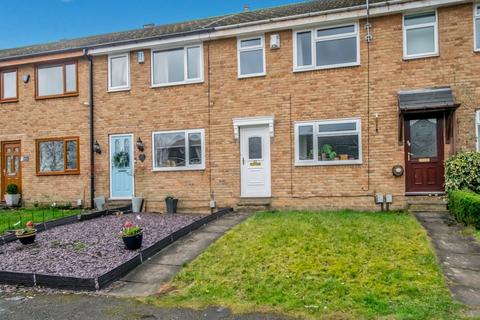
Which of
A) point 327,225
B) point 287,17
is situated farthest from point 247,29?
point 327,225

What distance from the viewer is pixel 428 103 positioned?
9.50 meters

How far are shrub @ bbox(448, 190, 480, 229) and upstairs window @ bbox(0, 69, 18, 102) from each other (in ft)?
47.7

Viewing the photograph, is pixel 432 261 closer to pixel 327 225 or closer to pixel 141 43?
pixel 327 225

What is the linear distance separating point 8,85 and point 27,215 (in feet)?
18.7

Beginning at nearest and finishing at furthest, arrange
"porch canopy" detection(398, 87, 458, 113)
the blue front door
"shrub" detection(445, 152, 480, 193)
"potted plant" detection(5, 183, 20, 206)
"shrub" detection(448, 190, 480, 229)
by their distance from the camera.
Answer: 1. "shrub" detection(448, 190, 480, 229)
2. "shrub" detection(445, 152, 480, 193)
3. "porch canopy" detection(398, 87, 458, 113)
4. the blue front door
5. "potted plant" detection(5, 183, 20, 206)

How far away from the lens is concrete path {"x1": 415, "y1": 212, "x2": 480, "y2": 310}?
489 cm

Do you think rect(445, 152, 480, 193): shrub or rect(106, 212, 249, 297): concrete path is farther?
rect(445, 152, 480, 193): shrub

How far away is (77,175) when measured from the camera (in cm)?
1318

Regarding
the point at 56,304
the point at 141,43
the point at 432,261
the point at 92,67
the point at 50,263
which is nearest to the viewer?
the point at 56,304

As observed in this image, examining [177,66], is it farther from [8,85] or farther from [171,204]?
[8,85]

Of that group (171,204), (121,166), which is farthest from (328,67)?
(121,166)

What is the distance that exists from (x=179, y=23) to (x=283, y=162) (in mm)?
8321

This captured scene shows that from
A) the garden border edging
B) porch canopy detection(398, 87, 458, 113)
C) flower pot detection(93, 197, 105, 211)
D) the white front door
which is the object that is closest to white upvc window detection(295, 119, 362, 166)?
the white front door

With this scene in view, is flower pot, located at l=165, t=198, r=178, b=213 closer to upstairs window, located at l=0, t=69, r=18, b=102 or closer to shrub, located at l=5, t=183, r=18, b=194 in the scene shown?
→ shrub, located at l=5, t=183, r=18, b=194
